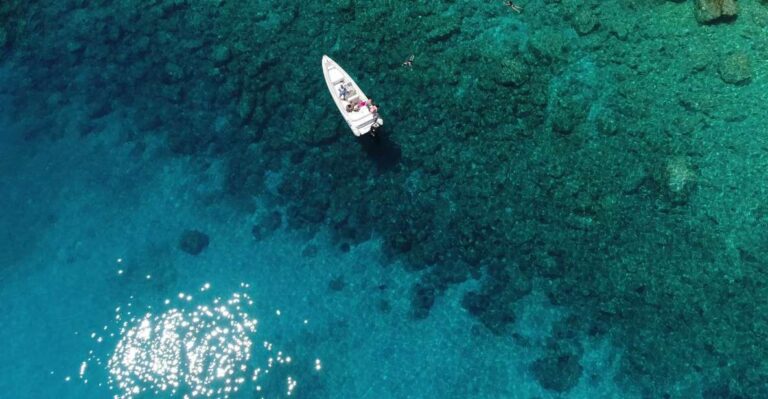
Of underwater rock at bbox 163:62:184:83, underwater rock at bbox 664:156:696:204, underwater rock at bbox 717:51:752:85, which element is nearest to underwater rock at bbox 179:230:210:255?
underwater rock at bbox 163:62:184:83

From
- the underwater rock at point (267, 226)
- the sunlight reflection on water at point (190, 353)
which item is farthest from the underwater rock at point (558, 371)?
the underwater rock at point (267, 226)

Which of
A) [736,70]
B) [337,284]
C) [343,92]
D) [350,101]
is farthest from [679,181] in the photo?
[337,284]

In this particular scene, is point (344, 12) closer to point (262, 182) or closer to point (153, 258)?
point (262, 182)

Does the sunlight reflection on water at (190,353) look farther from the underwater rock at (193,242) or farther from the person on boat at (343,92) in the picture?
the person on boat at (343,92)

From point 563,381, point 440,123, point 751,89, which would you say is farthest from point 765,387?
point 440,123

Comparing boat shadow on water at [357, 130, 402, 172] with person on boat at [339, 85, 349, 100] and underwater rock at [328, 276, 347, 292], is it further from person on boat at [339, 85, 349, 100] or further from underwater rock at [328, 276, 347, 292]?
underwater rock at [328, 276, 347, 292]

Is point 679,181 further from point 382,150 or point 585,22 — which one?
point 382,150

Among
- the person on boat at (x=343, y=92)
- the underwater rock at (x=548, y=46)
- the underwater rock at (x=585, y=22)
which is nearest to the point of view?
the person on boat at (x=343, y=92)
